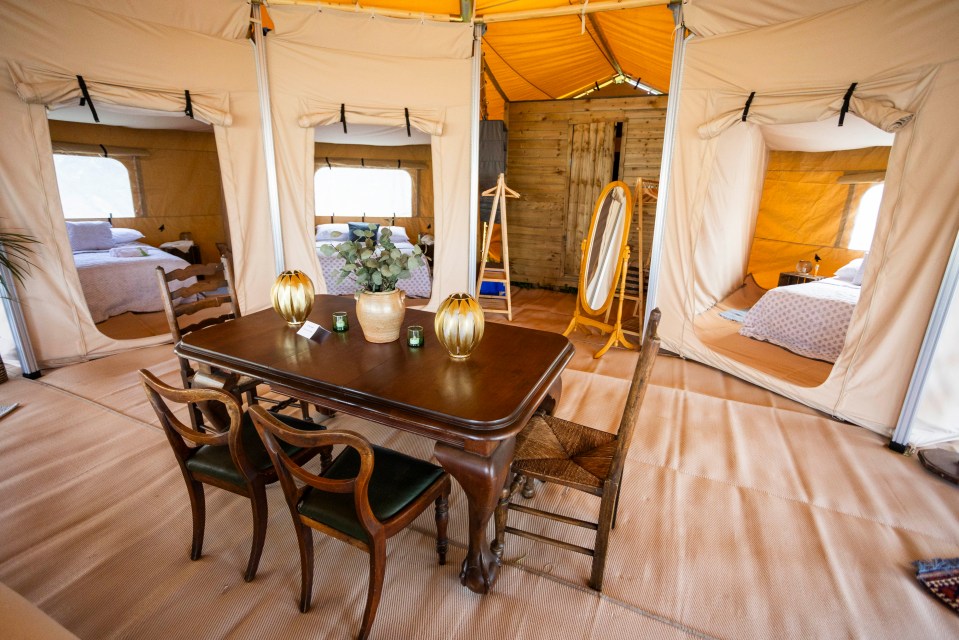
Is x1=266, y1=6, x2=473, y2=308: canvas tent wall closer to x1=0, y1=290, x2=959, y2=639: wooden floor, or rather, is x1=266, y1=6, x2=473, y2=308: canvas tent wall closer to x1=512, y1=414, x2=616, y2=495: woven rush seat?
x1=0, y1=290, x2=959, y2=639: wooden floor

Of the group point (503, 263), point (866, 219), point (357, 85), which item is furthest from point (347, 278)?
point (866, 219)

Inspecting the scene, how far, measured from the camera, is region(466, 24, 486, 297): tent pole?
394cm

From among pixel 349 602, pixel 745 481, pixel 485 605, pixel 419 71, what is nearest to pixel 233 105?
pixel 419 71

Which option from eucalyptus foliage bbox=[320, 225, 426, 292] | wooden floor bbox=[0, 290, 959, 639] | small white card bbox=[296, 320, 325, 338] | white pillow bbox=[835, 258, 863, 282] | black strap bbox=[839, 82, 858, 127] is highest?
black strap bbox=[839, 82, 858, 127]

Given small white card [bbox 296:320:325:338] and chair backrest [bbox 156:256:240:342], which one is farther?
chair backrest [bbox 156:256:240:342]

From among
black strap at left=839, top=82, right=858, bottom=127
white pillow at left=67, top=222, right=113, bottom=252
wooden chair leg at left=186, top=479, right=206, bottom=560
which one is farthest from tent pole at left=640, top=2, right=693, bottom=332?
white pillow at left=67, top=222, right=113, bottom=252

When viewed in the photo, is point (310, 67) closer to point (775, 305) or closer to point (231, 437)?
point (231, 437)

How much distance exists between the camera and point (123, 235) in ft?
18.2

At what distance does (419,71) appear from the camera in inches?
156

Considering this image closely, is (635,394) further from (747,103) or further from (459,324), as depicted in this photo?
(747,103)

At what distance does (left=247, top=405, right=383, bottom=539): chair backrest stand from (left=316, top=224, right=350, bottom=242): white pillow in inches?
184

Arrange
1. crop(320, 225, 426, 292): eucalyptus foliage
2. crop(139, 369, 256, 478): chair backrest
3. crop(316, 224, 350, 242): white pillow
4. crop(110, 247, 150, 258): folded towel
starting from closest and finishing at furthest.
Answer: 1. crop(139, 369, 256, 478): chair backrest
2. crop(320, 225, 426, 292): eucalyptus foliage
3. crop(110, 247, 150, 258): folded towel
4. crop(316, 224, 350, 242): white pillow

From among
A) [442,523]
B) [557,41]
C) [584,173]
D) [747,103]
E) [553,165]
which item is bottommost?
[442,523]

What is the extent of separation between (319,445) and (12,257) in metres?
3.55
